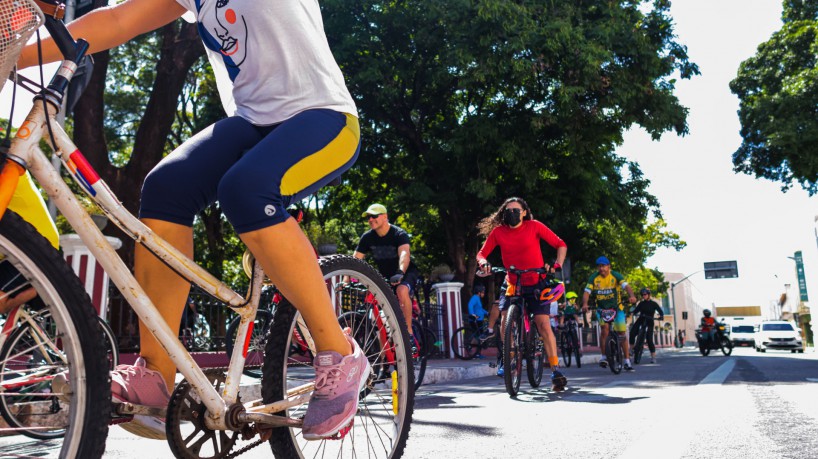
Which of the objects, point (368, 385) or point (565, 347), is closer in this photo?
point (368, 385)

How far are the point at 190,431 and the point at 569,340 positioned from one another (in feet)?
42.9

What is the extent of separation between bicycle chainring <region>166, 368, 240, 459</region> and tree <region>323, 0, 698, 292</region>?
50.1 ft

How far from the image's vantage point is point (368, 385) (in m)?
2.62

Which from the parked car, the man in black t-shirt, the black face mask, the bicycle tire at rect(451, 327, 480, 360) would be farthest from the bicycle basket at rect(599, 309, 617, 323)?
the parked car

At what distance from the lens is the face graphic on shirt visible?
2.23 meters

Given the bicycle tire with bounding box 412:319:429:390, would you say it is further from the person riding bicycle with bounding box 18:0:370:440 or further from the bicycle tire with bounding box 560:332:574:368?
the bicycle tire with bounding box 560:332:574:368

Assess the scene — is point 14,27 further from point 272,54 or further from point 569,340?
point 569,340

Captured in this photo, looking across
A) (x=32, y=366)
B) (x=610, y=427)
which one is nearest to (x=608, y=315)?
(x=610, y=427)

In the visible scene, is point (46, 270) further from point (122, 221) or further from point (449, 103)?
point (449, 103)

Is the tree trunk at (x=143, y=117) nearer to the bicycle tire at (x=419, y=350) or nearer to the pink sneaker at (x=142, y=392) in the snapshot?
the bicycle tire at (x=419, y=350)

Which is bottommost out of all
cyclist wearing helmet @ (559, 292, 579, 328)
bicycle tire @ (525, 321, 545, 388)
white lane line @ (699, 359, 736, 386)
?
white lane line @ (699, 359, 736, 386)

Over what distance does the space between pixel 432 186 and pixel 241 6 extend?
18.3m

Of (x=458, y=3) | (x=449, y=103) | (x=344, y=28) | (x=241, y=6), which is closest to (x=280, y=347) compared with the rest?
(x=241, y=6)

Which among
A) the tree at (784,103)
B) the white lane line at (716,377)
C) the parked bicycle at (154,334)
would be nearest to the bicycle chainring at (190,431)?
the parked bicycle at (154,334)
